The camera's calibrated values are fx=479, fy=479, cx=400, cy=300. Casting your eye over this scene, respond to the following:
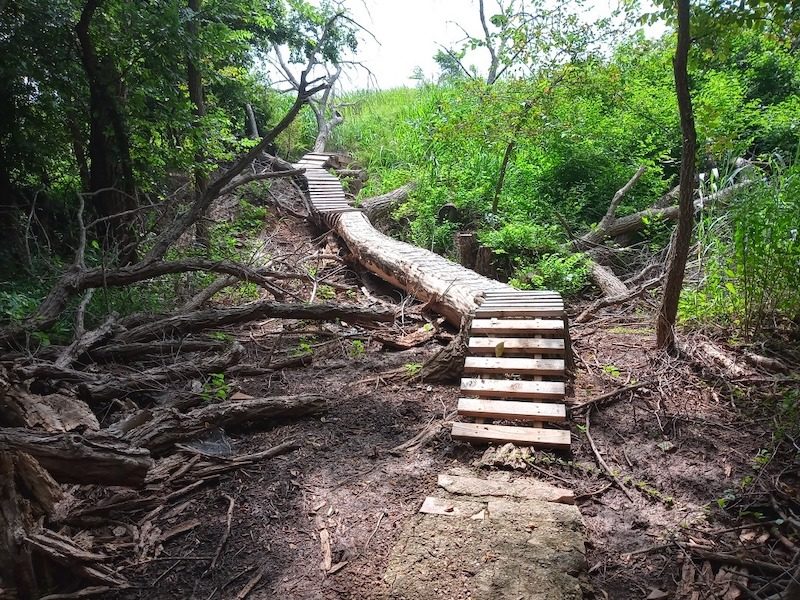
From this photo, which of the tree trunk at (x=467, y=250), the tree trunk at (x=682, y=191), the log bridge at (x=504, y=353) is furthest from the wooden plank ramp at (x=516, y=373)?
the tree trunk at (x=467, y=250)

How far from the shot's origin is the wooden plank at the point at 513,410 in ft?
10.8

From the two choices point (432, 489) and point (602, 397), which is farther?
point (602, 397)

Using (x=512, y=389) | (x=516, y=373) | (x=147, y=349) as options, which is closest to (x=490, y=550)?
(x=512, y=389)

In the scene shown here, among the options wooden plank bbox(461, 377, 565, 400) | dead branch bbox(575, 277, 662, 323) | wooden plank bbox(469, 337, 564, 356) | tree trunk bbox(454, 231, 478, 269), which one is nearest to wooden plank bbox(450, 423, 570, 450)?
wooden plank bbox(461, 377, 565, 400)

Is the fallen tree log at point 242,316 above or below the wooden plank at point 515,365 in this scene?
above

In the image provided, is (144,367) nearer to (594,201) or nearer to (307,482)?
(307,482)

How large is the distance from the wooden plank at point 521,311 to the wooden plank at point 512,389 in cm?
69

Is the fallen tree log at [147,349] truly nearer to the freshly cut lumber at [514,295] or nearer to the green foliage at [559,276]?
the freshly cut lumber at [514,295]

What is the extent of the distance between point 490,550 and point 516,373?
1.66m

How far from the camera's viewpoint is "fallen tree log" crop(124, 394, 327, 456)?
298 centimetres

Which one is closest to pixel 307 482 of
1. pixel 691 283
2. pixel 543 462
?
pixel 543 462

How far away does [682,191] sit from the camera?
3549 mm

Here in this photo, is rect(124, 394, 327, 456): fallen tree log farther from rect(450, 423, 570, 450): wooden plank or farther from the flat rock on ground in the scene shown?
the flat rock on ground

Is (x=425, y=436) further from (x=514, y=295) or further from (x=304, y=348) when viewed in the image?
(x=304, y=348)
